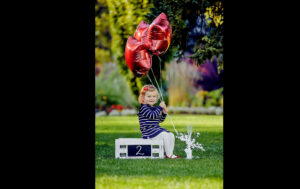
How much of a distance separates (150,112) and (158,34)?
3.19ft

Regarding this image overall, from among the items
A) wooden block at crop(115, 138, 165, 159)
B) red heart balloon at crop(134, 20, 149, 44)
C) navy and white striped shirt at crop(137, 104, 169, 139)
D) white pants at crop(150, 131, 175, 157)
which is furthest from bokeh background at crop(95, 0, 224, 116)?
wooden block at crop(115, 138, 165, 159)

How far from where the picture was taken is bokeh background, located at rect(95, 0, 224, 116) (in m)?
6.22

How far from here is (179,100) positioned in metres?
13.9

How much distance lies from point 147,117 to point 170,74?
357 inches

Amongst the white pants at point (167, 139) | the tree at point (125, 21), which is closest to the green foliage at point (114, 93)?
the tree at point (125, 21)

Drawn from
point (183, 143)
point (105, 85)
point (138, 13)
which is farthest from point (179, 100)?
point (183, 143)

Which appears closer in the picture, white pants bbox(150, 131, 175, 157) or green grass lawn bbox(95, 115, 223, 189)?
green grass lawn bbox(95, 115, 223, 189)

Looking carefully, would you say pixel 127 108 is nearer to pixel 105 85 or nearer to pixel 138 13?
pixel 105 85

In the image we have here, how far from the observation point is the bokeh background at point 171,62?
6.22 metres

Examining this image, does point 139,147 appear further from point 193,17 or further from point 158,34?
point 193,17

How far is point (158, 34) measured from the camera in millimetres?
4863

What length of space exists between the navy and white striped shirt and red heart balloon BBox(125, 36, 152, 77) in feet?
1.61

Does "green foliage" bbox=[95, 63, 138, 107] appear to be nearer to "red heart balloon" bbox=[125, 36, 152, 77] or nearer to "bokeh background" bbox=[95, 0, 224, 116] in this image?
"bokeh background" bbox=[95, 0, 224, 116]

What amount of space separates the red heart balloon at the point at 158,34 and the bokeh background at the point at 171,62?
3.93ft
